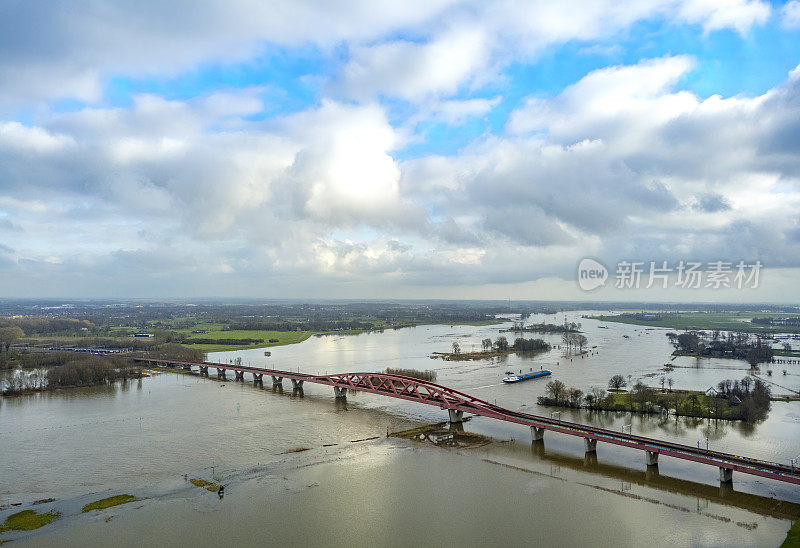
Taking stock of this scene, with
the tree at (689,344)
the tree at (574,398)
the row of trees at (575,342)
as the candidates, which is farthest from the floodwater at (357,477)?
the row of trees at (575,342)

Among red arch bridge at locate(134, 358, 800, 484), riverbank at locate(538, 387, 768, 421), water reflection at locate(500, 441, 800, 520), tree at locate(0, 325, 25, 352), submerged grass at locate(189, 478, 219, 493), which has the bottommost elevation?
water reflection at locate(500, 441, 800, 520)

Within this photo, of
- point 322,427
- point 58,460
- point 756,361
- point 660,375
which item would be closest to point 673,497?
point 322,427

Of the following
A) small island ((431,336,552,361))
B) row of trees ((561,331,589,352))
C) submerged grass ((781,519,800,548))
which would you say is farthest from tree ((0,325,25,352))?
submerged grass ((781,519,800,548))

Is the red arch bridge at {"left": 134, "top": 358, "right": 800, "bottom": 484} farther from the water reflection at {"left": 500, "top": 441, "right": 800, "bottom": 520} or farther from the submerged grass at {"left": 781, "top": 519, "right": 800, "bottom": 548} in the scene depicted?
the submerged grass at {"left": 781, "top": 519, "right": 800, "bottom": 548}

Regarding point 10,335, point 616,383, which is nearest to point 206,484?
point 616,383

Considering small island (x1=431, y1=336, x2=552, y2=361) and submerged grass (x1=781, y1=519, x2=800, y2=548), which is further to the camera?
small island (x1=431, y1=336, x2=552, y2=361)

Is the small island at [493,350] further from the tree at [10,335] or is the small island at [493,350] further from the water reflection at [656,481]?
the tree at [10,335]

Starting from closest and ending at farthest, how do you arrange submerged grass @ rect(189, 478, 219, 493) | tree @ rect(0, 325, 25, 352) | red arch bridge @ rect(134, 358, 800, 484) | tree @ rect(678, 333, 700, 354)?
red arch bridge @ rect(134, 358, 800, 484), submerged grass @ rect(189, 478, 219, 493), tree @ rect(678, 333, 700, 354), tree @ rect(0, 325, 25, 352)
